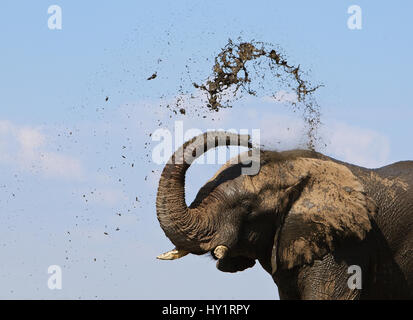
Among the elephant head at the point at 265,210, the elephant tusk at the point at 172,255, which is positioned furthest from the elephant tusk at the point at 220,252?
the elephant tusk at the point at 172,255

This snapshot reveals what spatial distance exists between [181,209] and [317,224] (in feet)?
5.89

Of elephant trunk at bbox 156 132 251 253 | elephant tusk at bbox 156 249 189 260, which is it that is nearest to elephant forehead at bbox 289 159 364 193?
elephant trunk at bbox 156 132 251 253

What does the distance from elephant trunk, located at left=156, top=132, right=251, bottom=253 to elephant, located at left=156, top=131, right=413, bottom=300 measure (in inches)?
0.5

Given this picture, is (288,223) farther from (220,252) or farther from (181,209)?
(181,209)

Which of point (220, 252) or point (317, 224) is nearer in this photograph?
point (220, 252)

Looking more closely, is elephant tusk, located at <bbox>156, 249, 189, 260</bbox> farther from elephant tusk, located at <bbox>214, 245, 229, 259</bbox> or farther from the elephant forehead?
the elephant forehead

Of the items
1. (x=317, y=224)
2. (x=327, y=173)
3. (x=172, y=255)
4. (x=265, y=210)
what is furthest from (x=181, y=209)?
(x=327, y=173)

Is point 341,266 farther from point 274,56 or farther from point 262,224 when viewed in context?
point 274,56

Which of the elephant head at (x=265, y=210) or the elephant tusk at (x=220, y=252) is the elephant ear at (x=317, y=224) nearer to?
the elephant head at (x=265, y=210)

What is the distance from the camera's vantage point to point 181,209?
1441 centimetres

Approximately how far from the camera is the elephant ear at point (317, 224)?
48.9 ft

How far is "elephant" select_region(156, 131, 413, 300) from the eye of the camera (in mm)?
14539

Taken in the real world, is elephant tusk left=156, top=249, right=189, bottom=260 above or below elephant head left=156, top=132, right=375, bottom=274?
below
